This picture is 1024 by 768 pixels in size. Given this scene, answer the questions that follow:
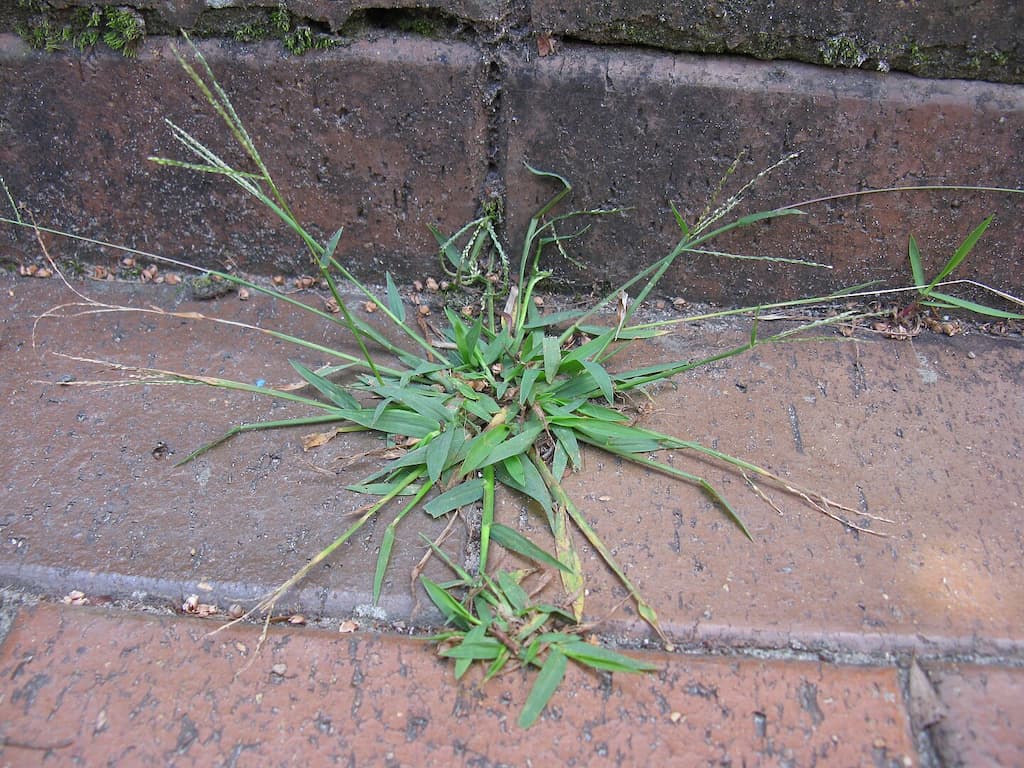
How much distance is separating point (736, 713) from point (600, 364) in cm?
60

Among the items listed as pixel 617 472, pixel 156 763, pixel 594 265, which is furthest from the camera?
pixel 594 265

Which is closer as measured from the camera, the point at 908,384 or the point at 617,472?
the point at 617,472

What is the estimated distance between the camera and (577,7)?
126 centimetres

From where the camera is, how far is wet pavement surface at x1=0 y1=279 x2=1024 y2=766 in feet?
3.05

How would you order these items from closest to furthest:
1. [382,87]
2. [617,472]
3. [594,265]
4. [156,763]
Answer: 1. [156,763]
2. [617,472]
3. [382,87]
4. [594,265]

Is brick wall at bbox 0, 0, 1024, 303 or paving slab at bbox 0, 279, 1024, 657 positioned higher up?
brick wall at bbox 0, 0, 1024, 303

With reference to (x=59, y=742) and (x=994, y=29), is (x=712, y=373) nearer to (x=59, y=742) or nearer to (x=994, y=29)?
(x=994, y=29)

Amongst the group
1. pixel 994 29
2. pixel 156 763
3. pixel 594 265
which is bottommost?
pixel 156 763

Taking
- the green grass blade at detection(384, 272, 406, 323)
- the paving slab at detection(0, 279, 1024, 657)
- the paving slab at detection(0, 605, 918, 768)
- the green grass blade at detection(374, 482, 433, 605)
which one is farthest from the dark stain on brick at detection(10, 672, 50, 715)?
the green grass blade at detection(384, 272, 406, 323)

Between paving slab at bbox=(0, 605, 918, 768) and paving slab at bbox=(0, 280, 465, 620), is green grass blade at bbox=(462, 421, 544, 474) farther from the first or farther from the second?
paving slab at bbox=(0, 605, 918, 768)

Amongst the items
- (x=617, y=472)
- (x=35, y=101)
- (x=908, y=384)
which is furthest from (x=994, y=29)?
(x=35, y=101)

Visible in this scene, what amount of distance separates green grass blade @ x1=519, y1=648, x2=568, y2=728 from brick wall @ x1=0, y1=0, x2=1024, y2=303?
2.52ft

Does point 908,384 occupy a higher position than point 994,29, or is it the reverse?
point 994,29

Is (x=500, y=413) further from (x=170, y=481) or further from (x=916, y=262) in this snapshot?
(x=916, y=262)
